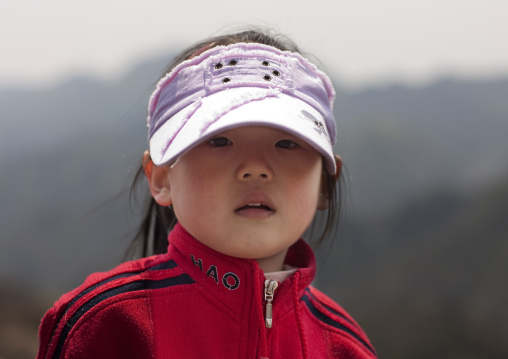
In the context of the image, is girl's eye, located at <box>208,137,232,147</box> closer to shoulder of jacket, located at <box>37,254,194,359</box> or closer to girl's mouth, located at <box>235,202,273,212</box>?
girl's mouth, located at <box>235,202,273,212</box>

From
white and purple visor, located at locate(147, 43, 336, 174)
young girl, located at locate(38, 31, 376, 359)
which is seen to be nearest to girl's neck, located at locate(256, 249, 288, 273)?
young girl, located at locate(38, 31, 376, 359)

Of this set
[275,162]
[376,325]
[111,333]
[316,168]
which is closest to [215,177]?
[275,162]

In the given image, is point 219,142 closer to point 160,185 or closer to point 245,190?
point 245,190

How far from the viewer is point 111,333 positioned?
1.03 meters

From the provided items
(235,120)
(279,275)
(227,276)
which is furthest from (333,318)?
(235,120)

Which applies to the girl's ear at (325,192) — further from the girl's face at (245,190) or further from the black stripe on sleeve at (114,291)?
the black stripe on sleeve at (114,291)

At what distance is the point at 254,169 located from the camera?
3.23 feet

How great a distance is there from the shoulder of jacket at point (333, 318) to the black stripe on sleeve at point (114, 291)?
310 mm

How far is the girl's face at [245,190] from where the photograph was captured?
1.00 meters

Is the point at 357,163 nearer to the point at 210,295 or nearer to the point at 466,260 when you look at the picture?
the point at 466,260

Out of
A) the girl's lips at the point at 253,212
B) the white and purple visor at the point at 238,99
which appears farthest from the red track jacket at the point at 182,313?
the white and purple visor at the point at 238,99

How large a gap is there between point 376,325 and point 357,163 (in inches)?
35.1

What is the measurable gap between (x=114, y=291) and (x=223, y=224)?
259 mm

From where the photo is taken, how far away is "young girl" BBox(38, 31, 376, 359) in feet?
3.28
